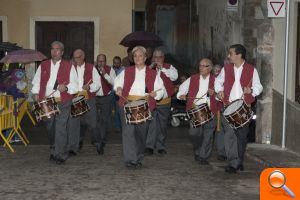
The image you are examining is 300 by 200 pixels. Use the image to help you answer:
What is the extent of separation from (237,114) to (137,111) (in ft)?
4.32

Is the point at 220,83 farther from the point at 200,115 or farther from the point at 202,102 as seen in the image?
the point at 202,102

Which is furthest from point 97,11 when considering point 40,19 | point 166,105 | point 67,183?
point 67,183

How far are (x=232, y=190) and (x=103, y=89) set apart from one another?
4256 mm

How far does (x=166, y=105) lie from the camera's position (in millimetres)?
11727

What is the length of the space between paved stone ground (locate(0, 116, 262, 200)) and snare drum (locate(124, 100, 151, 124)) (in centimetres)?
67

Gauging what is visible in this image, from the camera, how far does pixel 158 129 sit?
1166 cm

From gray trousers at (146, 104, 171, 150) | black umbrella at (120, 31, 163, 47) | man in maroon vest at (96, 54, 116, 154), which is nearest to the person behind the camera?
gray trousers at (146, 104, 171, 150)

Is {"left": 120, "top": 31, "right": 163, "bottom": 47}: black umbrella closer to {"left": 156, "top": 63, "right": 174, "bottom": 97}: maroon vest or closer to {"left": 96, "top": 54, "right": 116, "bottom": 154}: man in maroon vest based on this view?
{"left": 96, "top": 54, "right": 116, "bottom": 154}: man in maroon vest

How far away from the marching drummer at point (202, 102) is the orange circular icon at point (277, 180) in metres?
5.85

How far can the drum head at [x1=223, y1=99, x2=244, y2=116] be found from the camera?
30.4 feet

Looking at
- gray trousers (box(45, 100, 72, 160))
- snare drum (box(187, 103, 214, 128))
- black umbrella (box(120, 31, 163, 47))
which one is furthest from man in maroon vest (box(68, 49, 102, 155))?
black umbrella (box(120, 31, 163, 47))

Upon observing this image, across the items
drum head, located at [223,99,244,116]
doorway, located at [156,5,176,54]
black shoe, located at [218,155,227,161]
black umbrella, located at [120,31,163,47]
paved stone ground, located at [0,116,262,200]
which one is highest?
doorway, located at [156,5,176,54]

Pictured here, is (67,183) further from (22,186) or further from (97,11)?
(97,11)

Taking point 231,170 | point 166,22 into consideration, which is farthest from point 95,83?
point 166,22
